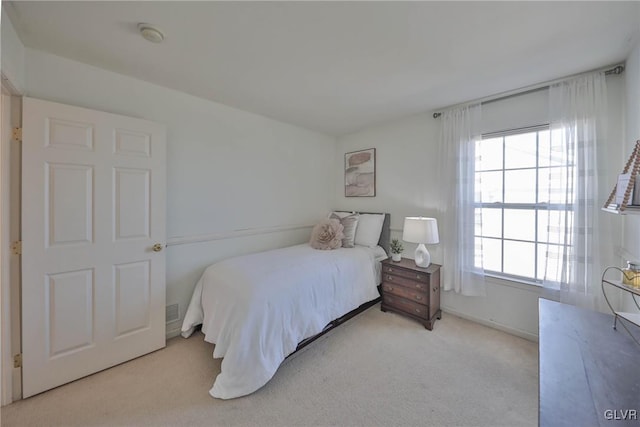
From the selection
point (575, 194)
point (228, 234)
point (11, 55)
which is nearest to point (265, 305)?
point (228, 234)

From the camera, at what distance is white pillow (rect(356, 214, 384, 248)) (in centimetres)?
316

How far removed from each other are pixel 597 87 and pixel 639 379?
2217mm

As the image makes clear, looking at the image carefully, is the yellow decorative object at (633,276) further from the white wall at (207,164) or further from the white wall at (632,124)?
the white wall at (207,164)

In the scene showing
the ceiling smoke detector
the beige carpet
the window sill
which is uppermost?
the ceiling smoke detector

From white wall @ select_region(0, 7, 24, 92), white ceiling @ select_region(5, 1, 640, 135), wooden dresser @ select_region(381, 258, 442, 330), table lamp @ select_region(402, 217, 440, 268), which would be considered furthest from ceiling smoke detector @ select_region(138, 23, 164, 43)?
wooden dresser @ select_region(381, 258, 442, 330)

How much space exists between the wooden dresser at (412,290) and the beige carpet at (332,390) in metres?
0.31

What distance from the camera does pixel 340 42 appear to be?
63.1 inches

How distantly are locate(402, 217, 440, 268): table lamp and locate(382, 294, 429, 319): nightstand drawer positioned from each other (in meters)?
0.43

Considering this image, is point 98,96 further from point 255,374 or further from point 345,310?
point 345,310

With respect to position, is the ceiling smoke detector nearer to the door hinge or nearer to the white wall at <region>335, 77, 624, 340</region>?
the door hinge

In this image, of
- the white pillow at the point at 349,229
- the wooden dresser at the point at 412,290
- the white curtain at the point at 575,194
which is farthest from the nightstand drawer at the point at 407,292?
the white curtain at the point at 575,194

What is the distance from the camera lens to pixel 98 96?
1946 millimetres

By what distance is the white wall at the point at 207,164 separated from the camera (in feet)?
6.23

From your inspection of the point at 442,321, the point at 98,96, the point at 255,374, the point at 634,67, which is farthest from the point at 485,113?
the point at 98,96
